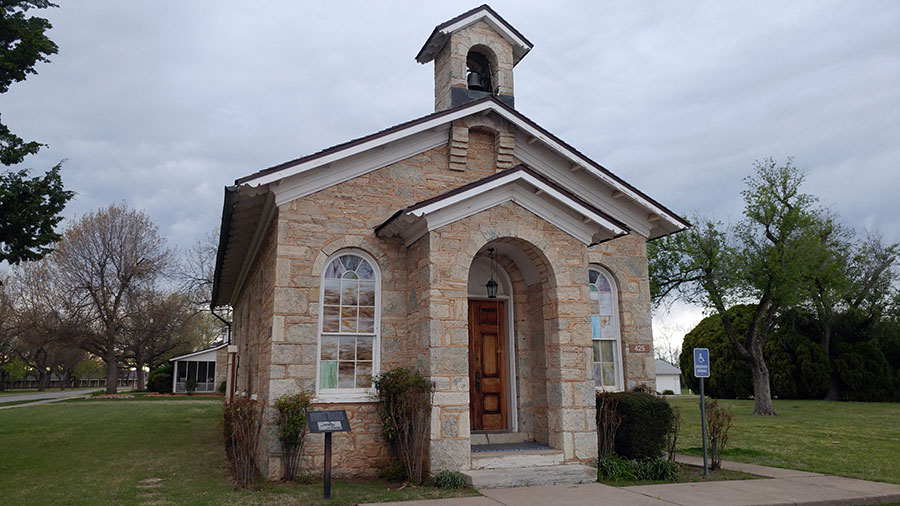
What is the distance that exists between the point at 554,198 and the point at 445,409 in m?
3.70

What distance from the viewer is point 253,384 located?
40.8 ft

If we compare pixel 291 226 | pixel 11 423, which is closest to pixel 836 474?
pixel 291 226

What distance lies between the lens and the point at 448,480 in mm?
8438

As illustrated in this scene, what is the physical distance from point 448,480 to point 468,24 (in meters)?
8.82

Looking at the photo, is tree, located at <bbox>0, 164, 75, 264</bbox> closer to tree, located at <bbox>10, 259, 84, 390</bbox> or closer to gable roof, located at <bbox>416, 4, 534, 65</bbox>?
gable roof, located at <bbox>416, 4, 534, 65</bbox>

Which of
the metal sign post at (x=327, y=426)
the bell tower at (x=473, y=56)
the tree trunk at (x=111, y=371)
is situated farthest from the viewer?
the tree trunk at (x=111, y=371)

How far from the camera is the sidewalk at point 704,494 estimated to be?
7660 millimetres

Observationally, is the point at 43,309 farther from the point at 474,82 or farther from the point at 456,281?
the point at 456,281

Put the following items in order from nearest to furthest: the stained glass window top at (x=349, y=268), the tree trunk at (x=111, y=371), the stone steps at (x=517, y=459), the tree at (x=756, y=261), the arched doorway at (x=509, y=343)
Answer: the stone steps at (x=517, y=459), the stained glass window top at (x=349, y=268), the arched doorway at (x=509, y=343), the tree at (x=756, y=261), the tree trunk at (x=111, y=371)

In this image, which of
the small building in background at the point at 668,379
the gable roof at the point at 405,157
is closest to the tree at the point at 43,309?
the gable roof at the point at 405,157

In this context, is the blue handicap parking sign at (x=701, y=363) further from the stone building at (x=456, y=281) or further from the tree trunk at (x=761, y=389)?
the tree trunk at (x=761, y=389)

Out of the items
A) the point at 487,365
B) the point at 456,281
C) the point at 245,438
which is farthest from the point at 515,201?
the point at 245,438

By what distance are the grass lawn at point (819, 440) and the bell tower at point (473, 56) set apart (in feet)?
28.6

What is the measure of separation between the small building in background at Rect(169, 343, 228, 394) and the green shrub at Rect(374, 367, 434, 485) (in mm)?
37170
